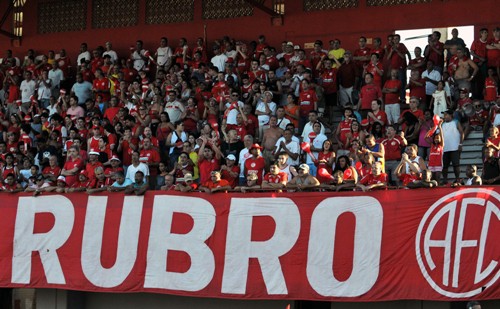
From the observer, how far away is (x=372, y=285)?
15086 mm

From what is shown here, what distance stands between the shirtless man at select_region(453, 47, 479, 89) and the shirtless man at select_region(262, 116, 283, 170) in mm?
3520

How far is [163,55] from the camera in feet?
83.1

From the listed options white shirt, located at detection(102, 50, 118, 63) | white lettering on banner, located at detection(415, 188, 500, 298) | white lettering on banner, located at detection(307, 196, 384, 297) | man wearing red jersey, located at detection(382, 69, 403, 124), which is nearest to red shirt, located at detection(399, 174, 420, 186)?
white lettering on banner, located at detection(307, 196, 384, 297)

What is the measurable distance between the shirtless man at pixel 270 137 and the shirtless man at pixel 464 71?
11.5 feet

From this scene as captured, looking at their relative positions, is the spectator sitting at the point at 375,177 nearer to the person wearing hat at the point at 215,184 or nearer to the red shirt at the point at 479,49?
the person wearing hat at the point at 215,184

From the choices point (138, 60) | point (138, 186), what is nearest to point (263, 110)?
point (138, 186)

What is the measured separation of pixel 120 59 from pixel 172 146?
22.2 ft

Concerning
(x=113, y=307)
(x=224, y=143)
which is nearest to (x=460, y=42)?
(x=224, y=143)

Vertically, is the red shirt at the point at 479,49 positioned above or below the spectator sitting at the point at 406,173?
above

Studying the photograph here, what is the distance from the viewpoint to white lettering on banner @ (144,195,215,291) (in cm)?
1628

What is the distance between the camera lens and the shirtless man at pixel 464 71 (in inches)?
792

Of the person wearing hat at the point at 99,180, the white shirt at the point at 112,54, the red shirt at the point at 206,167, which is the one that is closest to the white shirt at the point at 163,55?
the white shirt at the point at 112,54

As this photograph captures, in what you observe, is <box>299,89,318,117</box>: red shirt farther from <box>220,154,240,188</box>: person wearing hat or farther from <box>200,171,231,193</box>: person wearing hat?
<box>200,171,231,193</box>: person wearing hat

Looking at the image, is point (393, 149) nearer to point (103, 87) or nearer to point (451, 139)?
point (451, 139)
